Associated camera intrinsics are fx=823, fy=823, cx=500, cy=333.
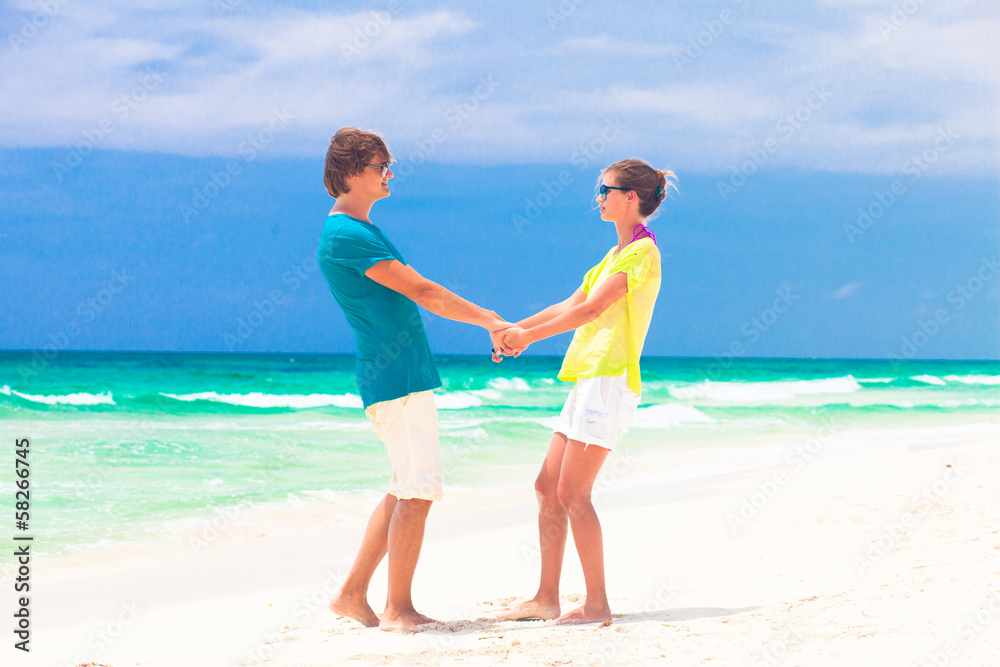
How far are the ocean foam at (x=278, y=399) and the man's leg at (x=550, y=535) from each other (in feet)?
61.2

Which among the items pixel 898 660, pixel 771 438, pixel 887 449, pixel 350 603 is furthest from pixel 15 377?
pixel 898 660

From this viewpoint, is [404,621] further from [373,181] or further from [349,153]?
[349,153]

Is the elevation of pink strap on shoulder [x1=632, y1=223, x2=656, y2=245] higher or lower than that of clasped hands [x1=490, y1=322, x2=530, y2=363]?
higher

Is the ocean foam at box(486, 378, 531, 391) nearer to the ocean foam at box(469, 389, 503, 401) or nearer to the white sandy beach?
the ocean foam at box(469, 389, 503, 401)

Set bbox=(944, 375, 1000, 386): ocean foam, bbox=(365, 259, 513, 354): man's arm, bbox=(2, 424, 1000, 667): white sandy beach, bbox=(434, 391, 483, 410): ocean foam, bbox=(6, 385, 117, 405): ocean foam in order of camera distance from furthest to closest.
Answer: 1. bbox=(944, 375, 1000, 386): ocean foam
2. bbox=(434, 391, 483, 410): ocean foam
3. bbox=(6, 385, 117, 405): ocean foam
4. bbox=(365, 259, 513, 354): man's arm
5. bbox=(2, 424, 1000, 667): white sandy beach

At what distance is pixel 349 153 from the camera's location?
3.37m

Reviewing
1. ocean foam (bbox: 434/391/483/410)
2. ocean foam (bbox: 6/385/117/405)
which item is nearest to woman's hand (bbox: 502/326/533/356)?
ocean foam (bbox: 434/391/483/410)

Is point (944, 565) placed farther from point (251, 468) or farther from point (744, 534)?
point (251, 468)

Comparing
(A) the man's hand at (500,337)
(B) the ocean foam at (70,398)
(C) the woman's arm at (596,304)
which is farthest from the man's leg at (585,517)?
(B) the ocean foam at (70,398)

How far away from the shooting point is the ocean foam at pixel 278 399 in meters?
22.1

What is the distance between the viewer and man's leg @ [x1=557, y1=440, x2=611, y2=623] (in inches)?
132

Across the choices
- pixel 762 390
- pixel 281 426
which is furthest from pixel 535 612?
pixel 762 390

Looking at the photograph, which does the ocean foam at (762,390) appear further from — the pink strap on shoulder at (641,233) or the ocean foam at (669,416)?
the pink strap on shoulder at (641,233)

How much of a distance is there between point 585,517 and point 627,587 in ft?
3.68
